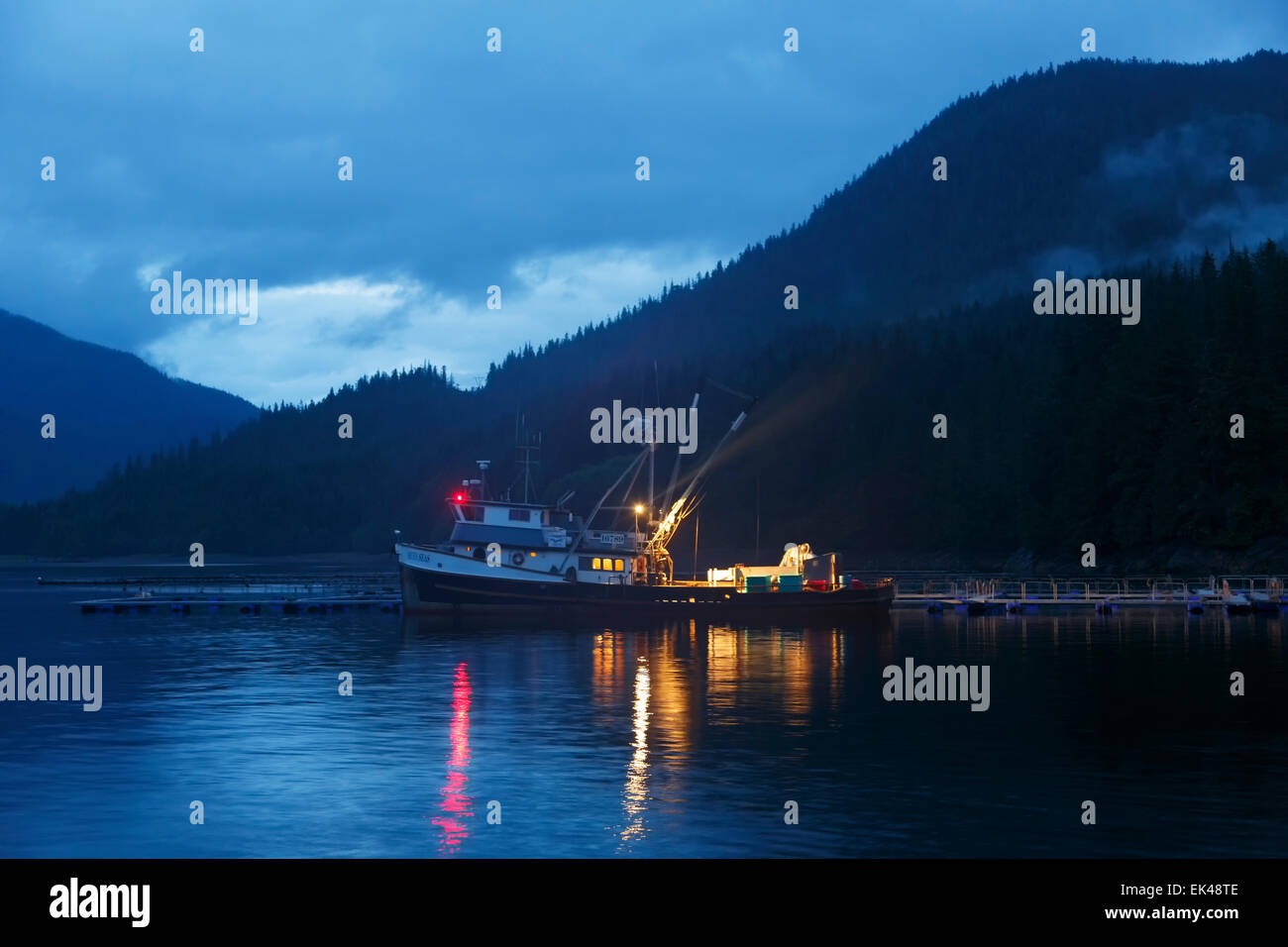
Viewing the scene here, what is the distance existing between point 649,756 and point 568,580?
171ft

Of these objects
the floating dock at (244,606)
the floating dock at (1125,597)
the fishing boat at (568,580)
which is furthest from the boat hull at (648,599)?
the floating dock at (244,606)

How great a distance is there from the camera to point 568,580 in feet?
280

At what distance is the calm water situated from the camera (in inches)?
963

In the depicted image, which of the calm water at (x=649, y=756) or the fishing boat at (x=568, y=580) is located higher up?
the fishing boat at (x=568, y=580)

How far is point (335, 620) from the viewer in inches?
3494

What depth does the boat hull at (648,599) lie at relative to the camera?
83938mm

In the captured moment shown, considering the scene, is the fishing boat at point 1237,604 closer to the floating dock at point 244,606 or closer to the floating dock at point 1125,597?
the floating dock at point 1125,597

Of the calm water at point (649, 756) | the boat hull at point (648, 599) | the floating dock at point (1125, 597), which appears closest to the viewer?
the calm water at point (649, 756)

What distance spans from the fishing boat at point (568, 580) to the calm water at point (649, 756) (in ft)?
69.5

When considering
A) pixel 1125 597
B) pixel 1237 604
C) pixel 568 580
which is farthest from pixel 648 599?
pixel 1237 604

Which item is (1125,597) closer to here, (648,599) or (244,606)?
(648,599)

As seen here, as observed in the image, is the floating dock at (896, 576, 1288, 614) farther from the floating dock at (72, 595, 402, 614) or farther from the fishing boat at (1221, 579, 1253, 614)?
the floating dock at (72, 595, 402, 614)
